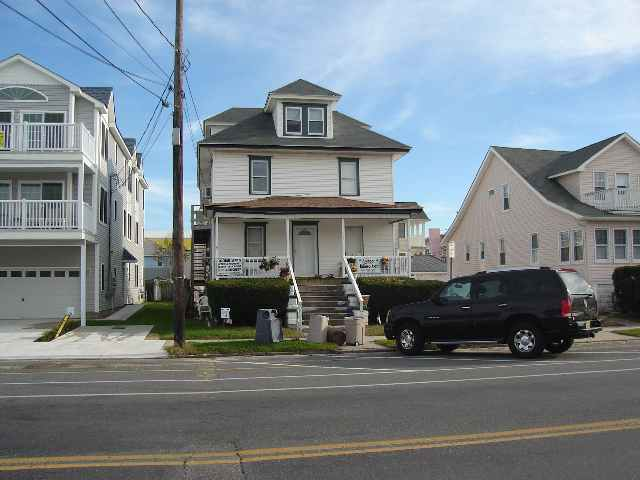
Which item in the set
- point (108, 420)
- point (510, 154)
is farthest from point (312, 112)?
point (108, 420)

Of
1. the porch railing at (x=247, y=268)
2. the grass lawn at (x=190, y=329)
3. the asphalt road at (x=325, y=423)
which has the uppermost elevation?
the porch railing at (x=247, y=268)

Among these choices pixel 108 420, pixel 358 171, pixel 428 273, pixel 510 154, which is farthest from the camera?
pixel 428 273

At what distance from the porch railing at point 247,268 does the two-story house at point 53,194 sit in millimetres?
4807

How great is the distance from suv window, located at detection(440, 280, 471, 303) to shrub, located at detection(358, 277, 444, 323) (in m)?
7.41

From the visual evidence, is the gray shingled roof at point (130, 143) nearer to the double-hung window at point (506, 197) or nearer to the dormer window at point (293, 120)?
the dormer window at point (293, 120)

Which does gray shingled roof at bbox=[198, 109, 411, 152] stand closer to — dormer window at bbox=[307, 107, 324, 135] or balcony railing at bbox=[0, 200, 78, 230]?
dormer window at bbox=[307, 107, 324, 135]

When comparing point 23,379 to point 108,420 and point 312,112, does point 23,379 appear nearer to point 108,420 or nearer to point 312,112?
point 108,420

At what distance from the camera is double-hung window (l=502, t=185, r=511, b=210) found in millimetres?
35031

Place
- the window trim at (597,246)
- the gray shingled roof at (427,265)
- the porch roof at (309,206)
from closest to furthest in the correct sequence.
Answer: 1. the porch roof at (309,206)
2. the window trim at (597,246)
3. the gray shingled roof at (427,265)

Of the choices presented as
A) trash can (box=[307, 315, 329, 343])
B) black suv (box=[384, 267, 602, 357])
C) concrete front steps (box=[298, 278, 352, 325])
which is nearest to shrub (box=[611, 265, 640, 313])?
concrete front steps (box=[298, 278, 352, 325])

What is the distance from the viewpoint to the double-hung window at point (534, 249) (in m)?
32.9

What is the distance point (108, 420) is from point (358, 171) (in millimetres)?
21609

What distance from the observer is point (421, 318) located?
1608 centimetres

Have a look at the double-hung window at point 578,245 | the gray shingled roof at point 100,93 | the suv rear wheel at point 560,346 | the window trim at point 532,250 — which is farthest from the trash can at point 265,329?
the window trim at point 532,250
